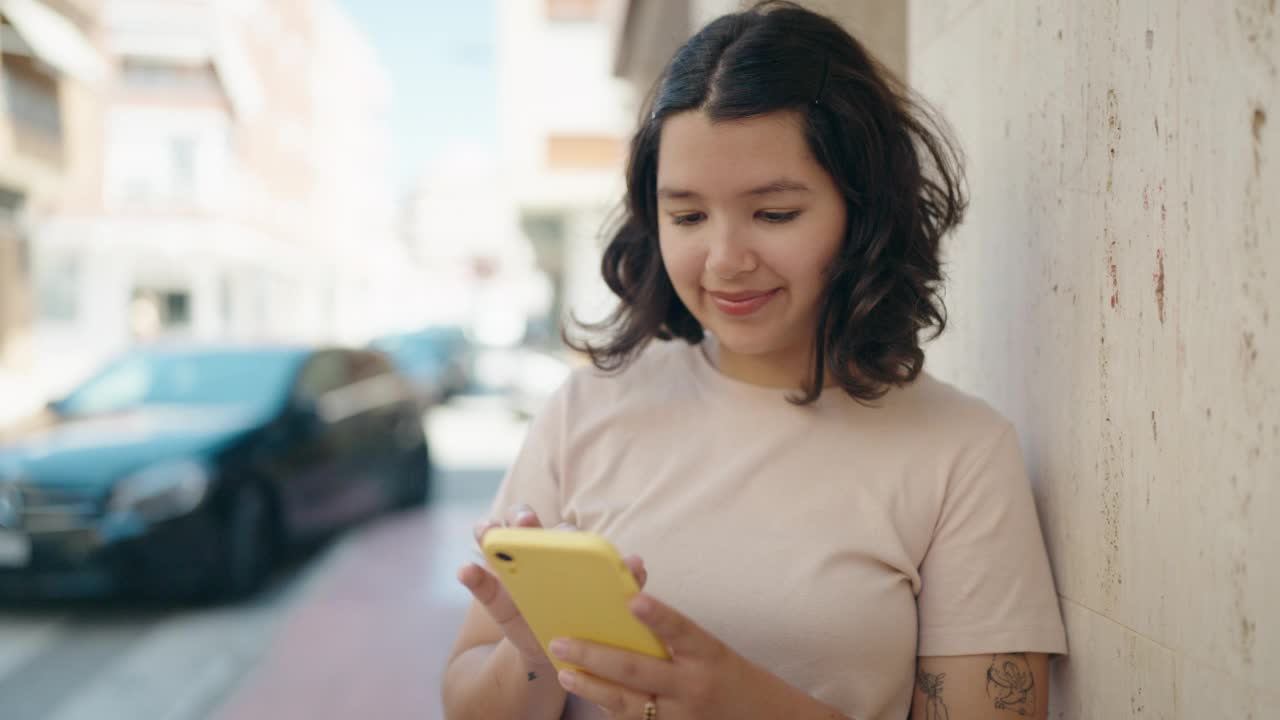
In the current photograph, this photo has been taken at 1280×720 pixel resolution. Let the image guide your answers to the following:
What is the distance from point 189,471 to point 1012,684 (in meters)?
5.08

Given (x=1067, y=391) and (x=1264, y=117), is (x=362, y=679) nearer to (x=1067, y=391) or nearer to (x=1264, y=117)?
(x=1067, y=391)

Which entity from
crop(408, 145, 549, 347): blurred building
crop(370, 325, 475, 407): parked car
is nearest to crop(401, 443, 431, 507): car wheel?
crop(408, 145, 549, 347): blurred building

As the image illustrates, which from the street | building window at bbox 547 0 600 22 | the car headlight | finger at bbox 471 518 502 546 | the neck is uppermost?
building window at bbox 547 0 600 22

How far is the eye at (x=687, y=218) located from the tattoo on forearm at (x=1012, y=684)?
2.50 ft

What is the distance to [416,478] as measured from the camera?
8.47 meters

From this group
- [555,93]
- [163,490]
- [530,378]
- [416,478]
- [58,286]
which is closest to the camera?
[163,490]

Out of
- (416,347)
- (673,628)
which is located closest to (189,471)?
(673,628)

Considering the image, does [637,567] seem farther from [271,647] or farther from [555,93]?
[555,93]

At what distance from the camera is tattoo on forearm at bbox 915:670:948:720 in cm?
153

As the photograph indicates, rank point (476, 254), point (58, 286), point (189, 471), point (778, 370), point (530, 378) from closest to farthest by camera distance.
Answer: point (778, 370)
point (189, 471)
point (476, 254)
point (530, 378)
point (58, 286)

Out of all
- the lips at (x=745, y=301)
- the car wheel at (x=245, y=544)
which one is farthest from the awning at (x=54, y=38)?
the lips at (x=745, y=301)

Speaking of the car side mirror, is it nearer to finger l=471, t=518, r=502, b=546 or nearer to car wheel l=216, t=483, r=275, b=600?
car wheel l=216, t=483, r=275, b=600

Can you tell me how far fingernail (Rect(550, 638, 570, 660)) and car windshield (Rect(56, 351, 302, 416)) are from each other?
5500mm

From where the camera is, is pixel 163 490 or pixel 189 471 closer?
pixel 163 490
